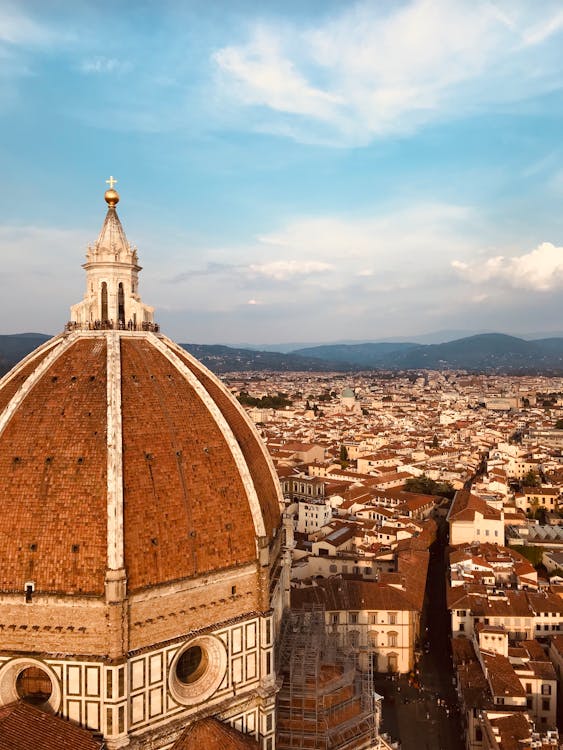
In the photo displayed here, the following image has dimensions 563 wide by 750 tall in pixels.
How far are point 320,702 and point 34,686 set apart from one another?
7.18 m

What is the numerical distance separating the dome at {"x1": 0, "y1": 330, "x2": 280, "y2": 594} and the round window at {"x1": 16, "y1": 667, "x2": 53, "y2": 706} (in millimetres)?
1990

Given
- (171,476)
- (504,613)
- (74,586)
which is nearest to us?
(74,586)

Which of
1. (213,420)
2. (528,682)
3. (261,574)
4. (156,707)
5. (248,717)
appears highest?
(213,420)

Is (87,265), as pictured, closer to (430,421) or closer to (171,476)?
(171,476)

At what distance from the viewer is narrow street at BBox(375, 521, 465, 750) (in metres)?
25.8

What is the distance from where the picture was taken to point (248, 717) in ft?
50.3

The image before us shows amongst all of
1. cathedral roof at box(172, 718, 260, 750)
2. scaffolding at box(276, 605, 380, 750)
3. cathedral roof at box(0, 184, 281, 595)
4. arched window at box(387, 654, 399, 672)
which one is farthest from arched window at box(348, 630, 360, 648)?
cathedral roof at box(172, 718, 260, 750)

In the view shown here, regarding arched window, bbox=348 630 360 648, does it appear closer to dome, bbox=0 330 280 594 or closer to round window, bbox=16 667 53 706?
dome, bbox=0 330 280 594

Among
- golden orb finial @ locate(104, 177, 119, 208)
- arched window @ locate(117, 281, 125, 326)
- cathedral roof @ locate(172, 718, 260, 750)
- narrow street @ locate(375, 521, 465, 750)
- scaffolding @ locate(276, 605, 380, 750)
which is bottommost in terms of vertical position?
narrow street @ locate(375, 521, 465, 750)

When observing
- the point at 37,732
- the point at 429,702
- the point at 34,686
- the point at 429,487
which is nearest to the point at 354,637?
the point at 429,702

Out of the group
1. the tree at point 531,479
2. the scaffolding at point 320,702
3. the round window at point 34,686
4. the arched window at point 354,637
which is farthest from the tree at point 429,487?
the round window at point 34,686

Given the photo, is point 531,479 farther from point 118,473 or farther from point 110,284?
point 118,473

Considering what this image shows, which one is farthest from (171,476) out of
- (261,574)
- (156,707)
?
(156,707)

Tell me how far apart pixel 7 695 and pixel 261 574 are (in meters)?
5.87
